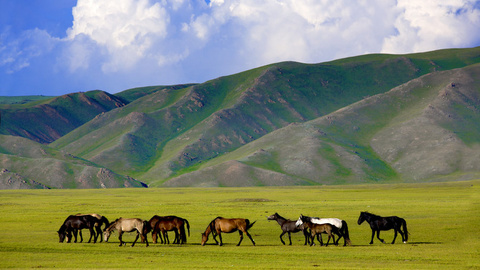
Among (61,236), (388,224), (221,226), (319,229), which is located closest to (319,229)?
(319,229)

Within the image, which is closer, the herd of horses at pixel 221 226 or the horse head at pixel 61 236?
the herd of horses at pixel 221 226

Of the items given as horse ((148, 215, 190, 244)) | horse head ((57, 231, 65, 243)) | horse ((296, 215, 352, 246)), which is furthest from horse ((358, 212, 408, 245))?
horse head ((57, 231, 65, 243))

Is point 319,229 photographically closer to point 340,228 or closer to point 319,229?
point 319,229

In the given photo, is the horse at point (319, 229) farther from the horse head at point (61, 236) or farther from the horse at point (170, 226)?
the horse head at point (61, 236)

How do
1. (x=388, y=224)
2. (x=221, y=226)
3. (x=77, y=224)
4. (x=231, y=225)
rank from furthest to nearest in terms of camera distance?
1. (x=77, y=224)
2. (x=388, y=224)
3. (x=221, y=226)
4. (x=231, y=225)


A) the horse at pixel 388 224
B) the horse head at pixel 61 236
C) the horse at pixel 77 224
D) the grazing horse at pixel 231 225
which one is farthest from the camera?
the horse head at pixel 61 236

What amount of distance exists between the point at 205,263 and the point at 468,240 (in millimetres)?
20124

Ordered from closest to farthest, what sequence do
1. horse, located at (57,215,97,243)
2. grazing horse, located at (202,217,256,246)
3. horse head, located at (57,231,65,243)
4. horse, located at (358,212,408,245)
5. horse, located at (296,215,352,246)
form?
grazing horse, located at (202,217,256,246)
horse, located at (296,215,352,246)
horse, located at (358,212,408,245)
horse, located at (57,215,97,243)
horse head, located at (57,231,65,243)

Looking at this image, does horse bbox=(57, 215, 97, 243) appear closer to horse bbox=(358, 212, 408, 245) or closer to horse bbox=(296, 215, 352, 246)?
horse bbox=(296, 215, 352, 246)

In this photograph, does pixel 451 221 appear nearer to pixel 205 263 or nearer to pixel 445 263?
pixel 445 263

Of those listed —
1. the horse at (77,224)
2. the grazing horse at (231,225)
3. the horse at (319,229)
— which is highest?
the horse at (77,224)

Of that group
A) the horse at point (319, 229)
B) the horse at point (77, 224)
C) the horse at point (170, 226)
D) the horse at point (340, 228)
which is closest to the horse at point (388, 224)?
the horse at point (340, 228)

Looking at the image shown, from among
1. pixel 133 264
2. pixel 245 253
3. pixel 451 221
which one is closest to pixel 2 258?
pixel 133 264

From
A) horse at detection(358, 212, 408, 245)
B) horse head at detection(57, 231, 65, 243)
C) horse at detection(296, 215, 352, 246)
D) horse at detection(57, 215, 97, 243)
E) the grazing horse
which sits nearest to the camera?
the grazing horse
